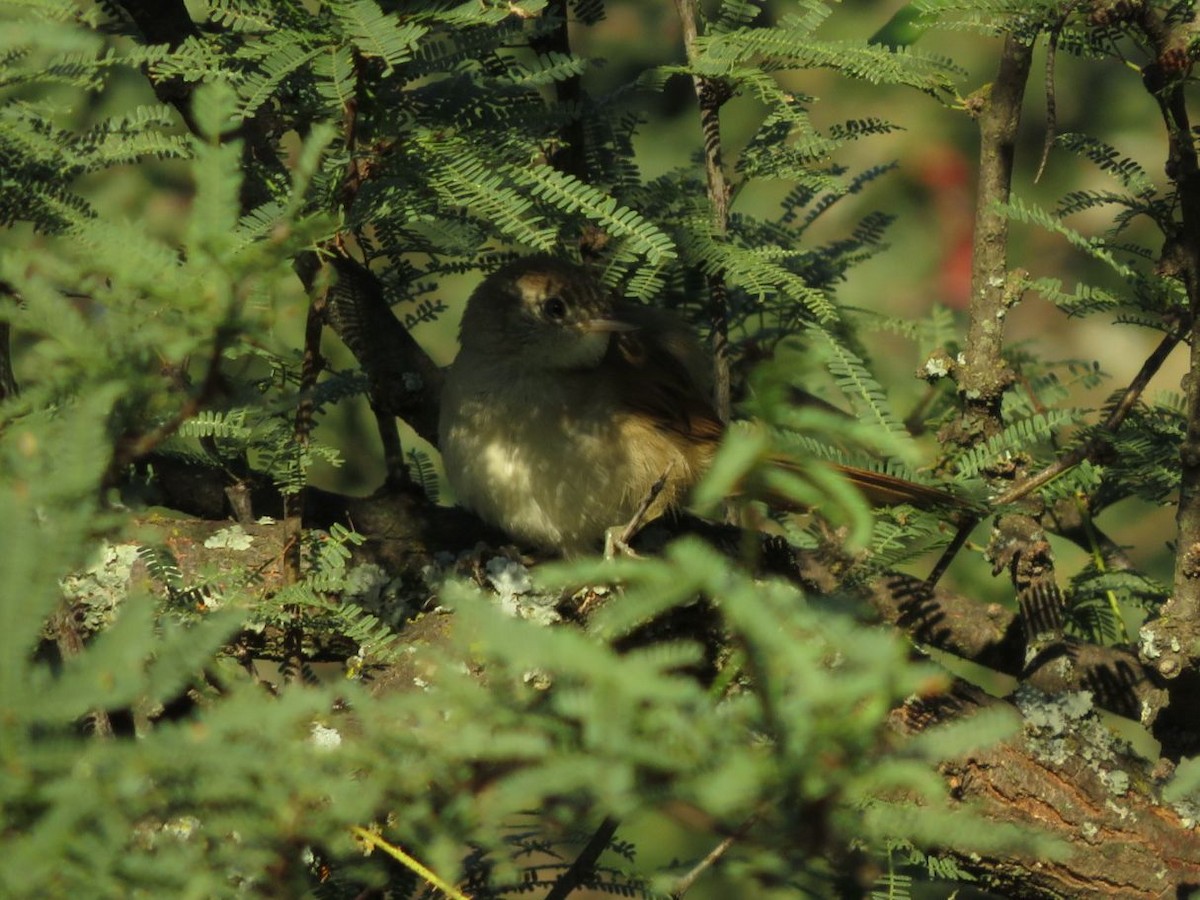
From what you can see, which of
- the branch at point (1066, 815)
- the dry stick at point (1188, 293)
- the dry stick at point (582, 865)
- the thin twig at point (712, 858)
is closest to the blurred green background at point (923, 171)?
the dry stick at point (1188, 293)

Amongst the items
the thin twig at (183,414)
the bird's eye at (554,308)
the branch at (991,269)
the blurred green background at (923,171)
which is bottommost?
the blurred green background at (923,171)

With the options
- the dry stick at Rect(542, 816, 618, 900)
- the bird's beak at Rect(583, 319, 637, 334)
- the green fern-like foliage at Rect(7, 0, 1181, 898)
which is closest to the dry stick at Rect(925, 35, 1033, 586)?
the green fern-like foliage at Rect(7, 0, 1181, 898)

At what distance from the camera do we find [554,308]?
4.42 metres

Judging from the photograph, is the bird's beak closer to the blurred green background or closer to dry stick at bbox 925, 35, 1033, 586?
dry stick at bbox 925, 35, 1033, 586

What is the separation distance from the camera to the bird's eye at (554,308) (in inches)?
173

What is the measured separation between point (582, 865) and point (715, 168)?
6.19ft

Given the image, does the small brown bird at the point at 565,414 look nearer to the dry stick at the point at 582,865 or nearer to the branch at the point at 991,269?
the branch at the point at 991,269

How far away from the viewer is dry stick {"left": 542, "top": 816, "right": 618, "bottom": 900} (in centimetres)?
280

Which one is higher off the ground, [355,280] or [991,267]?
[991,267]

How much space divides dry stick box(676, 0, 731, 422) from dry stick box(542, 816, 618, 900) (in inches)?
60.5

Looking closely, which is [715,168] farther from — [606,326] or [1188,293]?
[1188,293]

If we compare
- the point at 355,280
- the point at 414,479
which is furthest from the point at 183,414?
the point at 414,479

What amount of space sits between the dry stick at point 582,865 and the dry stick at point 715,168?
5.04ft

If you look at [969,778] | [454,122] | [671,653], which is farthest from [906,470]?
[671,653]
